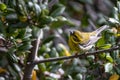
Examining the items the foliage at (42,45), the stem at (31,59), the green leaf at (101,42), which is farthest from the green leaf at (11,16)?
the green leaf at (101,42)

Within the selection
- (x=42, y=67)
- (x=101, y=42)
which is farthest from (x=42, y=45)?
(x=101, y=42)

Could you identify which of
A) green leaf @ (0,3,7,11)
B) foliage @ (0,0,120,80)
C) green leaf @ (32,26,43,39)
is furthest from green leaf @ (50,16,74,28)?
green leaf @ (0,3,7,11)

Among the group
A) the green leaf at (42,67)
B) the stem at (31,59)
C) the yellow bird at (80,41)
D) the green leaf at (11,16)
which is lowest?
the green leaf at (42,67)

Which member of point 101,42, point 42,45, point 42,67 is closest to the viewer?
point 101,42

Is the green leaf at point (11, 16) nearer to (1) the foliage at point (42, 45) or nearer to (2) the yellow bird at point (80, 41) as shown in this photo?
(1) the foliage at point (42, 45)

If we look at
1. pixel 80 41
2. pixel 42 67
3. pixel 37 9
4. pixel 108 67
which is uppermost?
pixel 37 9

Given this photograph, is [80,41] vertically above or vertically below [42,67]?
above

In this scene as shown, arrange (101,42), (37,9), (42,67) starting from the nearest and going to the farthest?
1. (37,9)
2. (101,42)
3. (42,67)

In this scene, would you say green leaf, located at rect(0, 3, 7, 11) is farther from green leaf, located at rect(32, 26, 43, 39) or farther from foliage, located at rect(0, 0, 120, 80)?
green leaf, located at rect(32, 26, 43, 39)

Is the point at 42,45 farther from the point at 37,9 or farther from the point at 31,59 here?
the point at 37,9

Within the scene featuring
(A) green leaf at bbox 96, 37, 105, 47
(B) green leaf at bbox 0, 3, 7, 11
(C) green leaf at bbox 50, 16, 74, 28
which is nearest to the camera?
(B) green leaf at bbox 0, 3, 7, 11

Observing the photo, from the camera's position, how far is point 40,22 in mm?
1183

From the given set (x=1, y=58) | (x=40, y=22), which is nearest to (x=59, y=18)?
(x=40, y=22)

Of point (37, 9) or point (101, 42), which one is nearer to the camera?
point (37, 9)
